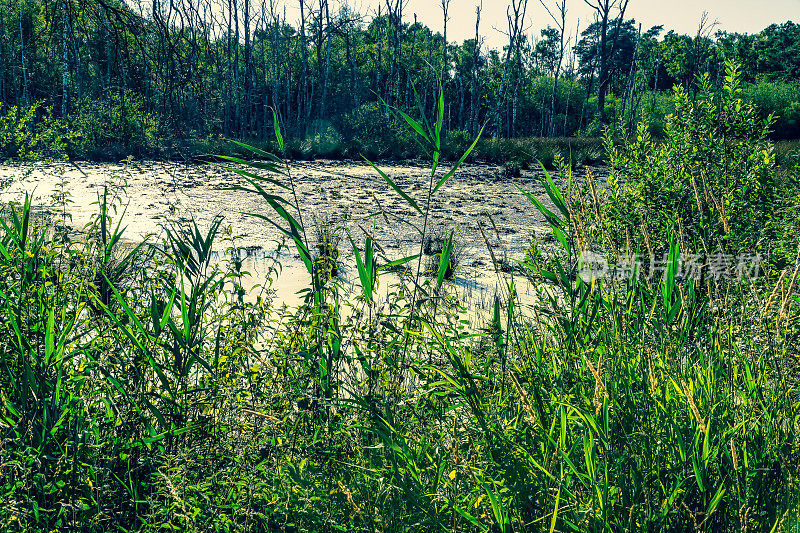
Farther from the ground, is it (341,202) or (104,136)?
(104,136)

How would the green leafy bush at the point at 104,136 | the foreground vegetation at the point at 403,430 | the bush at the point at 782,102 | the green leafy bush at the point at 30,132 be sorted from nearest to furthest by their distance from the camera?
1. the foreground vegetation at the point at 403,430
2. the green leafy bush at the point at 30,132
3. the green leafy bush at the point at 104,136
4. the bush at the point at 782,102

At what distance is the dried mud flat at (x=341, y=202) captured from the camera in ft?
21.7

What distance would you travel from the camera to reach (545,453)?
137 centimetres

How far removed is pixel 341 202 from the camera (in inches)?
374

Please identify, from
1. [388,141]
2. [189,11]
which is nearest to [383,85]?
[388,141]

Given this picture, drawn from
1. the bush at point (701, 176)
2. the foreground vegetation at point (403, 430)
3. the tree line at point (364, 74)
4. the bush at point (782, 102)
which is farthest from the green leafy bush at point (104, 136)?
the bush at point (782, 102)

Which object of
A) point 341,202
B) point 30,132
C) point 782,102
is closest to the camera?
point 30,132

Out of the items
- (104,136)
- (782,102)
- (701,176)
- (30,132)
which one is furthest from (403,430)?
(782,102)

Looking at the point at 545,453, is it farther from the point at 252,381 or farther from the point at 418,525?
the point at 252,381

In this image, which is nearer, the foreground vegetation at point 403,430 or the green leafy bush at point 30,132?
the foreground vegetation at point 403,430

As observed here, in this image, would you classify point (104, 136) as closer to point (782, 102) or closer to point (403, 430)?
point (403, 430)

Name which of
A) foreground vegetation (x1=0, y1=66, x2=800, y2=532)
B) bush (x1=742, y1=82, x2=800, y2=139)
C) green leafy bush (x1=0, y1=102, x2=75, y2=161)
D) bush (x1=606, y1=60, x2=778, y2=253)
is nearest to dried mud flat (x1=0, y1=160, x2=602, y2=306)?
green leafy bush (x1=0, y1=102, x2=75, y2=161)

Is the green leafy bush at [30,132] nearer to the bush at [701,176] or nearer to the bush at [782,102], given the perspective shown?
the bush at [701,176]

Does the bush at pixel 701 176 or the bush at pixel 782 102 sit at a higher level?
the bush at pixel 782 102
